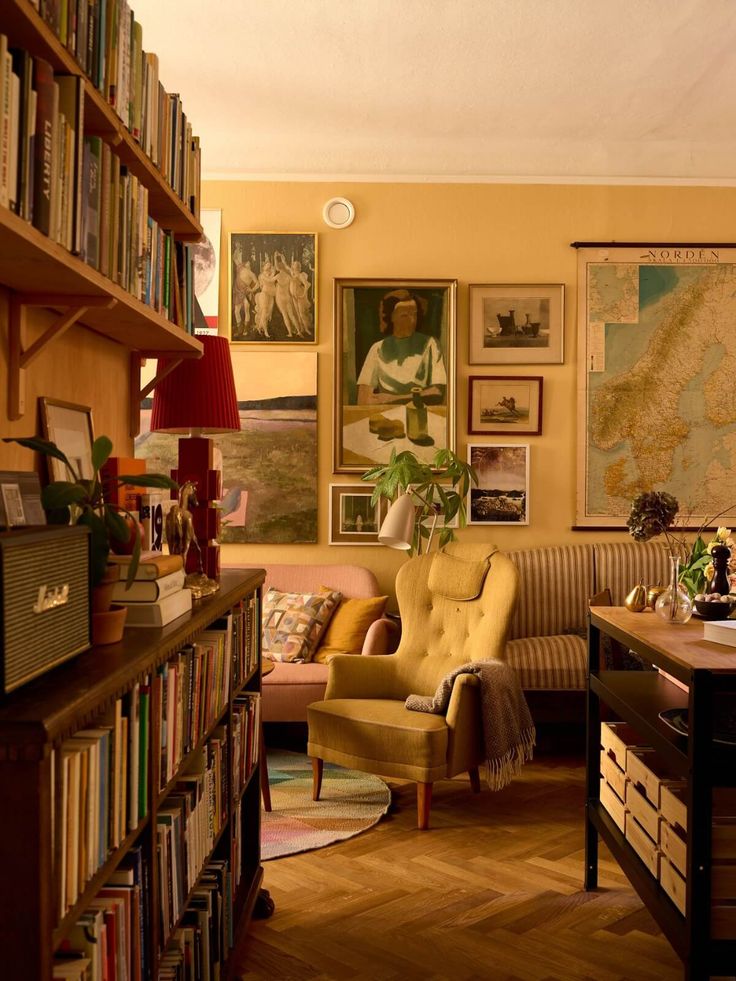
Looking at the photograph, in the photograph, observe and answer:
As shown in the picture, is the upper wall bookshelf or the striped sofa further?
the striped sofa

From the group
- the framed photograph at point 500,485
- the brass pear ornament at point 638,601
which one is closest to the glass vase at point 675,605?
the brass pear ornament at point 638,601

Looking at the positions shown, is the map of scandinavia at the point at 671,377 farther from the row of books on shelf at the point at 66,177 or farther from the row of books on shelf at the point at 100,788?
the row of books on shelf at the point at 100,788

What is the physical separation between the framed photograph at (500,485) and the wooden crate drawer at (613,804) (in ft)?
8.47

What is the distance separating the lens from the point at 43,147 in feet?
5.46

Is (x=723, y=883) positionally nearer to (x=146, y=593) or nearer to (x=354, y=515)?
(x=146, y=593)

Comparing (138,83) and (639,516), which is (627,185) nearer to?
(639,516)

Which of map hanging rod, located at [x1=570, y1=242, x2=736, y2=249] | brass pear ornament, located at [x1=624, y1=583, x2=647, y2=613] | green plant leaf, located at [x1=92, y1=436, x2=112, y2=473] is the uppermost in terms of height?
map hanging rod, located at [x1=570, y1=242, x2=736, y2=249]

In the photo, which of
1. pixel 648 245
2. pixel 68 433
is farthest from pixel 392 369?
pixel 68 433

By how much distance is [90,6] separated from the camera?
1905 mm

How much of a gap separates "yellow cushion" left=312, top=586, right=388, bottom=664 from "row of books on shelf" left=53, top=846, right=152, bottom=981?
3.36 meters

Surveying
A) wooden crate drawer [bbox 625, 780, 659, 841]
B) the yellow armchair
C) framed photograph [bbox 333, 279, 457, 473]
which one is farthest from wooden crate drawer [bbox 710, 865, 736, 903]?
framed photograph [bbox 333, 279, 457, 473]

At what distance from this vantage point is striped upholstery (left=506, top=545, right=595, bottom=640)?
552 centimetres

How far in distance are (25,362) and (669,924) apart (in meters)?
2.08

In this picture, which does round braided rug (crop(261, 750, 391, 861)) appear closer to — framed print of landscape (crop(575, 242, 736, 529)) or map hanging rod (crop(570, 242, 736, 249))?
framed print of landscape (crop(575, 242, 736, 529))
